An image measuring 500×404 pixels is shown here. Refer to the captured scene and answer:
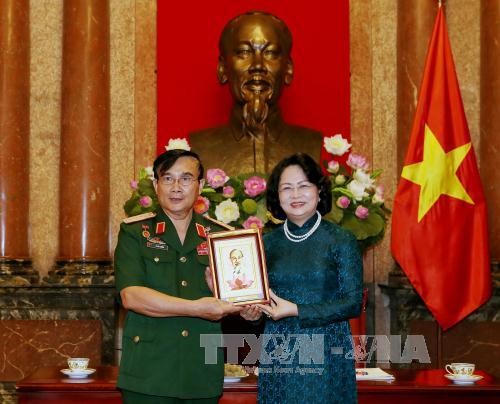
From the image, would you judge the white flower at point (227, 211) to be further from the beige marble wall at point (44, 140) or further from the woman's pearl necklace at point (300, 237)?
the beige marble wall at point (44, 140)

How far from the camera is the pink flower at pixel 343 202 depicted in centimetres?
441

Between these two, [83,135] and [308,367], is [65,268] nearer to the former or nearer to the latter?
[83,135]

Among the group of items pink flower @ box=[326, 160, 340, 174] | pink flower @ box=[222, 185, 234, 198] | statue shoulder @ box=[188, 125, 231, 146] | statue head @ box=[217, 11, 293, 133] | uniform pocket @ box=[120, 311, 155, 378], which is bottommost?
uniform pocket @ box=[120, 311, 155, 378]

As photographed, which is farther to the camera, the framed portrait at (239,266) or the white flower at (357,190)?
the white flower at (357,190)

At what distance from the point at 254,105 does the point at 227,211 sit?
42.6 inches

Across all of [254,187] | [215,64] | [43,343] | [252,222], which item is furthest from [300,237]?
[215,64]

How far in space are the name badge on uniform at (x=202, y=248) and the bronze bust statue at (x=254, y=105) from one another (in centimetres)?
231

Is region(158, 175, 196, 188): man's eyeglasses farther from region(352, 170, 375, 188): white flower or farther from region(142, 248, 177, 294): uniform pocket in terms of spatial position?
region(352, 170, 375, 188): white flower

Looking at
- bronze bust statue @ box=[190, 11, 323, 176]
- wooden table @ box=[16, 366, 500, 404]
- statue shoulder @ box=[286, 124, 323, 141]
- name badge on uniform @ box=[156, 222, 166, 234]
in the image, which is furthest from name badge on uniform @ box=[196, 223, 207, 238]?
statue shoulder @ box=[286, 124, 323, 141]

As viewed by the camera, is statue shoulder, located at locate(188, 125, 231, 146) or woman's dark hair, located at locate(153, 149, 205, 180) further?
statue shoulder, located at locate(188, 125, 231, 146)

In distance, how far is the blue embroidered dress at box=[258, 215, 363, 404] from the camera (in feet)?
8.86

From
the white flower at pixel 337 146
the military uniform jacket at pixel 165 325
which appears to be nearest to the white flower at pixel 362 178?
the white flower at pixel 337 146

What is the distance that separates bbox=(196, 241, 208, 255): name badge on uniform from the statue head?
237 cm

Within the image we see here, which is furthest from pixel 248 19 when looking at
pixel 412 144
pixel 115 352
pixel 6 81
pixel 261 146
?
pixel 115 352
